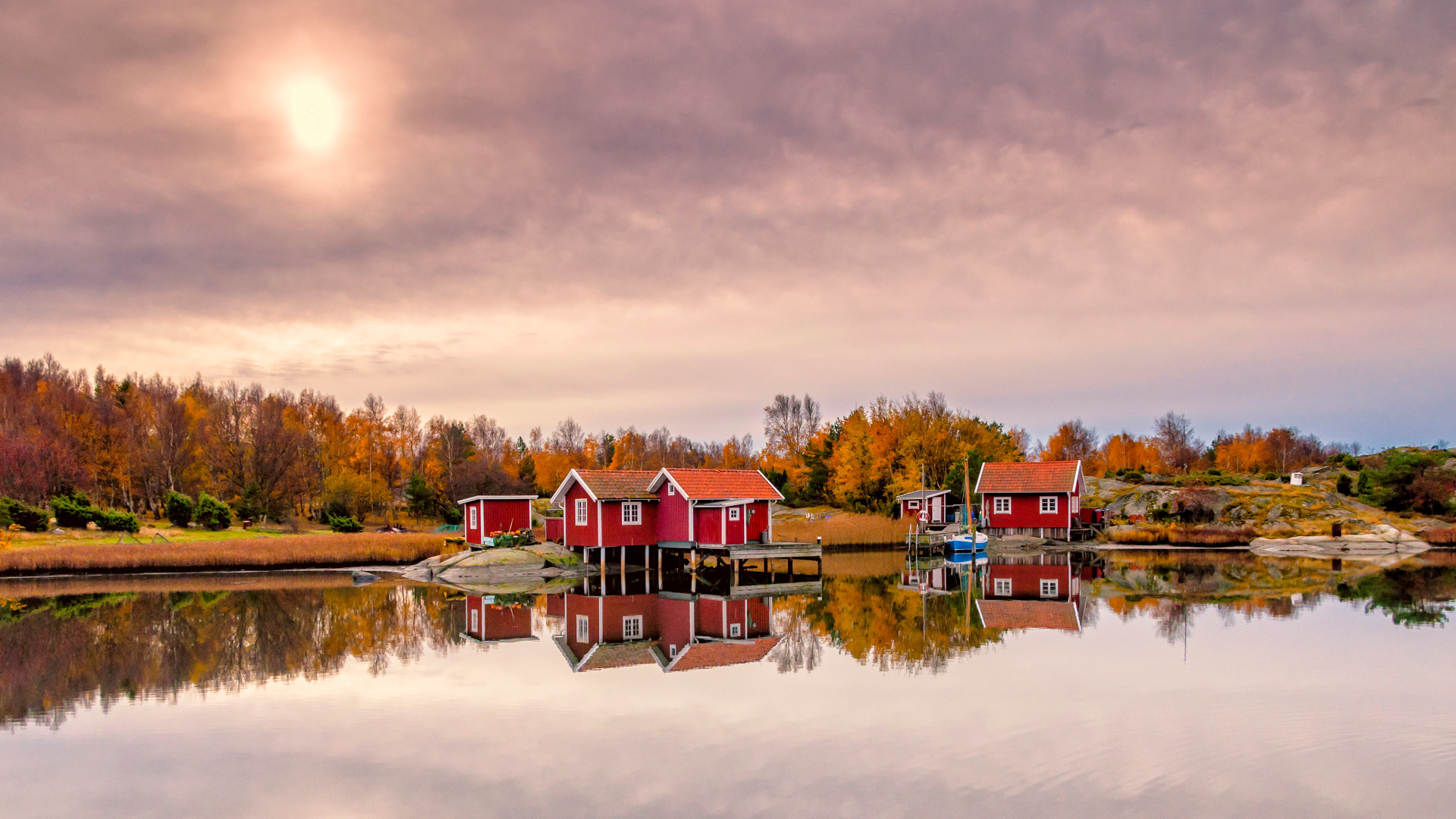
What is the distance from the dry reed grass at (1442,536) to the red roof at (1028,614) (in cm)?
3615

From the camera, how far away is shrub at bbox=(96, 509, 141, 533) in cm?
4338

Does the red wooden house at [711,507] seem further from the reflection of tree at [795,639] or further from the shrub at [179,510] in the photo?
the shrub at [179,510]

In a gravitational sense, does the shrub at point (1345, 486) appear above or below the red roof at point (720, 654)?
above

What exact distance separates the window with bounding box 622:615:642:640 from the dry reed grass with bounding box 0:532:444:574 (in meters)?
19.4

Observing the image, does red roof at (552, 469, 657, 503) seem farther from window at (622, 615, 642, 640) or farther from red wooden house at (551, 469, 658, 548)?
window at (622, 615, 642, 640)

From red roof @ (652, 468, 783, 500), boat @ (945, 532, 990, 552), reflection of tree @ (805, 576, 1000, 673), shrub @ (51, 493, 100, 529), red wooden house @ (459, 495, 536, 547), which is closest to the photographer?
reflection of tree @ (805, 576, 1000, 673)

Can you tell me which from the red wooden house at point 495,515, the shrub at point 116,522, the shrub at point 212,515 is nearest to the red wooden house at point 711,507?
the red wooden house at point 495,515

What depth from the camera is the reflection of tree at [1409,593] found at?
2434 centimetres

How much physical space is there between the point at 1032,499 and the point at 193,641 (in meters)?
44.7

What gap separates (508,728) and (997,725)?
758cm

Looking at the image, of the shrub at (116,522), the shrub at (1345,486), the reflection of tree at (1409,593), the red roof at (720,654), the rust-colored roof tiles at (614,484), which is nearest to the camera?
the red roof at (720,654)

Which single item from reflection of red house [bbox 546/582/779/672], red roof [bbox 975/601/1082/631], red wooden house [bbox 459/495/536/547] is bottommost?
red roof [bbox 975/601/1082/631]

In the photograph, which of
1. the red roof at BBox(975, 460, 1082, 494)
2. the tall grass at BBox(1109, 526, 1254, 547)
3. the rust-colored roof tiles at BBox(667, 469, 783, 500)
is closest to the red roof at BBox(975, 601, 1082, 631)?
the rust-colored roof tiles at BBox(667, 469, 783, 500)

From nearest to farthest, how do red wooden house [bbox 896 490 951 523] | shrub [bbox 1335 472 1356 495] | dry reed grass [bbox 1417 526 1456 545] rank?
dry reed grass [bbox 1417 526 1456 545] < red wooden house [bbox 896 490 951 523] < shrub [bbox 1335 472 1356 495]
